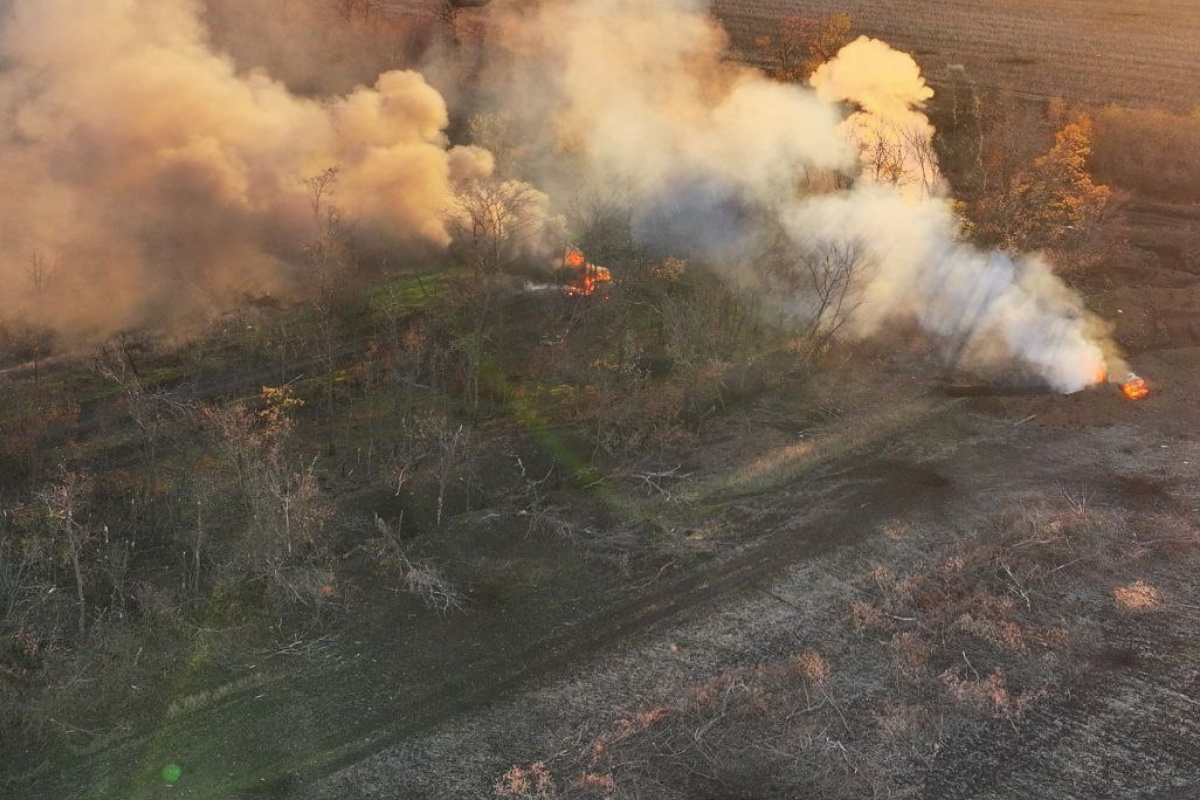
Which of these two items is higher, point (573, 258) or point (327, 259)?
point (327, 259)

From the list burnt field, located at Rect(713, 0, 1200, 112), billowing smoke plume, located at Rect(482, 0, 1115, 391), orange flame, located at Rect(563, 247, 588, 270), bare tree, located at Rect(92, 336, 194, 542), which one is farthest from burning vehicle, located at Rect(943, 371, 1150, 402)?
burnt field, located at Rect(713, 0, 1200, 112)

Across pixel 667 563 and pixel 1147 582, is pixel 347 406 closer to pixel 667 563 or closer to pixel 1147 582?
pixel 667 563

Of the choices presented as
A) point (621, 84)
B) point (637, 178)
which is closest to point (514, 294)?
point (637, 178)

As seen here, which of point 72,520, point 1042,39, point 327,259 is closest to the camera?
point 72,520

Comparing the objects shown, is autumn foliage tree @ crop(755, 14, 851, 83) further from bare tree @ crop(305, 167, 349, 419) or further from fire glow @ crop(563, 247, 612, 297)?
bare tree @ crop(305, 167, 349, 419)

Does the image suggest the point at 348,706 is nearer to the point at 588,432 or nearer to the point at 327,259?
the point at 588,432

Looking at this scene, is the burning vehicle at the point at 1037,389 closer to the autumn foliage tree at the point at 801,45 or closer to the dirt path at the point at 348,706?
the dirt path at the point at 348,706

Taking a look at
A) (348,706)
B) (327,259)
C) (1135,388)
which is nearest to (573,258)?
(327,259)
